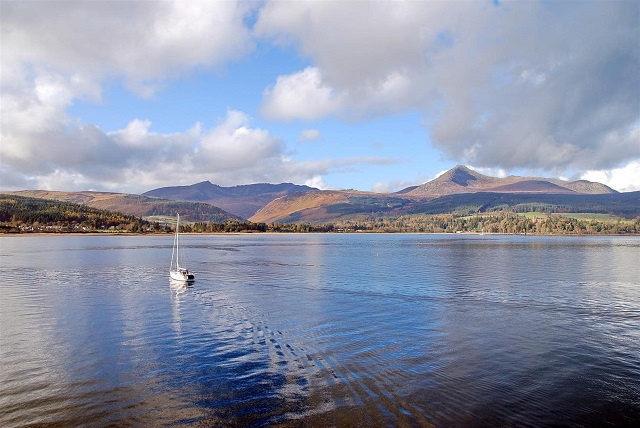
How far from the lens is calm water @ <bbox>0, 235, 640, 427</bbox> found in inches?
618

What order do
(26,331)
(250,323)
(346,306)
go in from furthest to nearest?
(346,306) < (250,323) < (26,331)

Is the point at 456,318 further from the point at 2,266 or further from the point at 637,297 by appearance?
the point at 2,266

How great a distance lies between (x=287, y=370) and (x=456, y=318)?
54.3ft

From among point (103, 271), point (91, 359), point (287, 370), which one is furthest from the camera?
point (103, 271)

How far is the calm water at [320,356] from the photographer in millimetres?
15688

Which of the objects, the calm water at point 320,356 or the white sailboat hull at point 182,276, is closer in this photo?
the calm water at point 320,356

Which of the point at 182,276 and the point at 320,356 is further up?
the point at 182,276

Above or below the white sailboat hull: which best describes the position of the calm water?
below

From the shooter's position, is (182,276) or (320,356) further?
(182,276)

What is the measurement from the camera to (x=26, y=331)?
2789cm

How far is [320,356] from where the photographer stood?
73.4 ft

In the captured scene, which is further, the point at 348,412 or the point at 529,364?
the point at 529,364

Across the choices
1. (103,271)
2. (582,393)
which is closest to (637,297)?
(582,393)

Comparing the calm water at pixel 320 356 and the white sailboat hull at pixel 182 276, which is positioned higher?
the white sailboat hull at pixel 182 276
